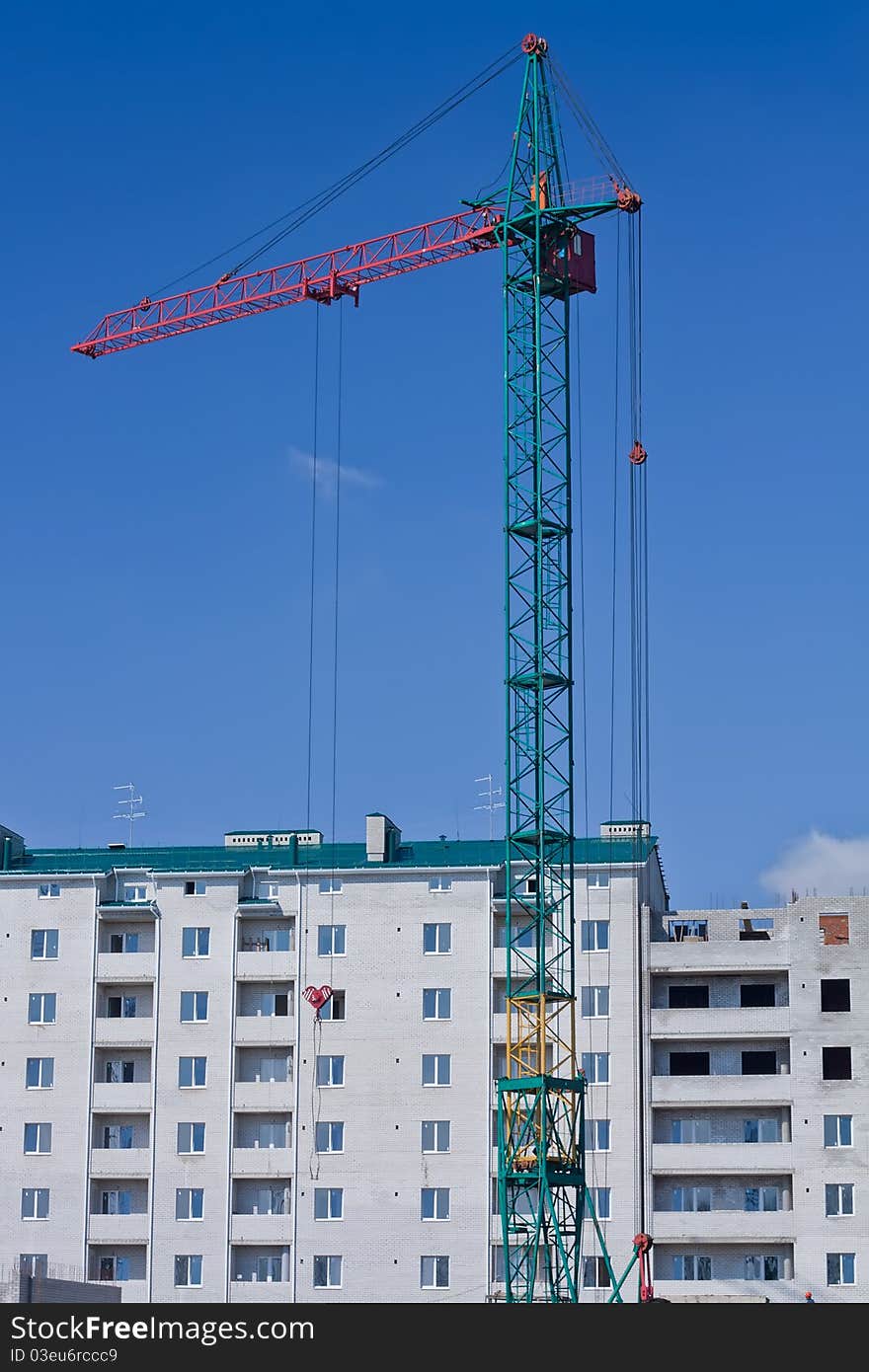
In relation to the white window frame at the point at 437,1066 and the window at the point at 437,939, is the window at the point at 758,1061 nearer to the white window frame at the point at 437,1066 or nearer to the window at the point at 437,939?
the white window frame at the point at 437,1066

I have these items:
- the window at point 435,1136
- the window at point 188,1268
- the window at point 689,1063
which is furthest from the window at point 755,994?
the window at point 188,1268

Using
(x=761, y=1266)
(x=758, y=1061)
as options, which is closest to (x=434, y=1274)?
(x=761, y=1266)

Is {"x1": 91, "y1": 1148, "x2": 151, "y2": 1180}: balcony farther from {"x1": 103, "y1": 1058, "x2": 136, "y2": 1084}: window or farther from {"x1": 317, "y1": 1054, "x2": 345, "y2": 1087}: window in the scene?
{"x1": 317, "y1": 1054, "x2": 345, "y2": 1087}: window

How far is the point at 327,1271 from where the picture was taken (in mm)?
132500

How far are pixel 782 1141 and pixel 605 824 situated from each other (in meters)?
21.1

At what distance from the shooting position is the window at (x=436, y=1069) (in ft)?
440

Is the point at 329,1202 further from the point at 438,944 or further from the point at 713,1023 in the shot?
the point at 713,1023

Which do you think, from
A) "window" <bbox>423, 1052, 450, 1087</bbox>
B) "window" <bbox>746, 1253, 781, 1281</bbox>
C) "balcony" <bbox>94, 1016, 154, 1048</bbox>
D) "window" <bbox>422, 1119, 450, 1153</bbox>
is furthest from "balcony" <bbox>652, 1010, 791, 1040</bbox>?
"balcony" <bbox>94, 1016, 154, 1048</bbox>

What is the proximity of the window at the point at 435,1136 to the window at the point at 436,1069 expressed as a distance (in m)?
2.02

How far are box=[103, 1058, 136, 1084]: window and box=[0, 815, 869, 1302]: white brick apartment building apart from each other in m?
0.12

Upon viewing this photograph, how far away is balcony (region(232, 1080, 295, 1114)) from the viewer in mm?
135625
